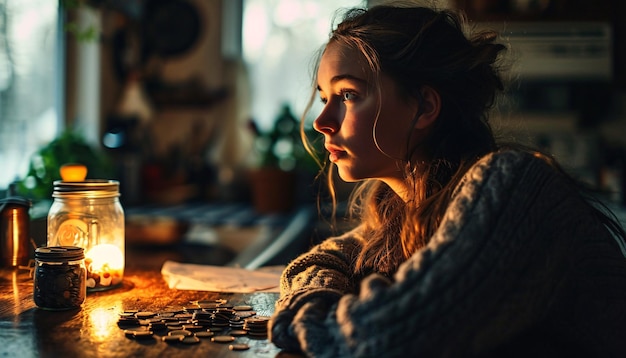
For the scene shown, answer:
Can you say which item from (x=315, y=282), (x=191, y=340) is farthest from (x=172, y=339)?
(x=315, y=282)

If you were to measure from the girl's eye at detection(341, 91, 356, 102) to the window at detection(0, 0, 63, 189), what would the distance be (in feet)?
4.80

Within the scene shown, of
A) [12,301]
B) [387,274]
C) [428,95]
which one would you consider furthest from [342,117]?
[12,301]

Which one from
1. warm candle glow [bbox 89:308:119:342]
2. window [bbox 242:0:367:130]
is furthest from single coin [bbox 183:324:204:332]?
window [bbox 242:0:367:130]

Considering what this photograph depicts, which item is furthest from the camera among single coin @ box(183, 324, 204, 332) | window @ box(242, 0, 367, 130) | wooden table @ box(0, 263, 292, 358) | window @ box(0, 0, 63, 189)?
window @ box(242, 0, 367, 130)

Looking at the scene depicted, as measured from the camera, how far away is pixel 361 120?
1.07 meters

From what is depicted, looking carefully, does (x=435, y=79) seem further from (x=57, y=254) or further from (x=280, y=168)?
(x=280, y=168)

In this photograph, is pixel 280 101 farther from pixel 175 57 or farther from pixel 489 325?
pixel 489 325

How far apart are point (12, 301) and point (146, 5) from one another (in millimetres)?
2923

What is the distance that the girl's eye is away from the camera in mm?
1083

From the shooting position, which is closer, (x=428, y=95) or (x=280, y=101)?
(x=428, y=95)

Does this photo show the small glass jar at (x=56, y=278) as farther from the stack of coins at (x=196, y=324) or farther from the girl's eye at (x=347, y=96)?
the girl's eye at (x=347, y=96)

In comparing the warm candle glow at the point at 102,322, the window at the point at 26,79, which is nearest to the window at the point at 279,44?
the window at the point at 26,79

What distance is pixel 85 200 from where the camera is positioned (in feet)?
4.08

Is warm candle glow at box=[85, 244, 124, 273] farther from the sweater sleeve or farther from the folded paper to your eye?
the sweater sleeve
